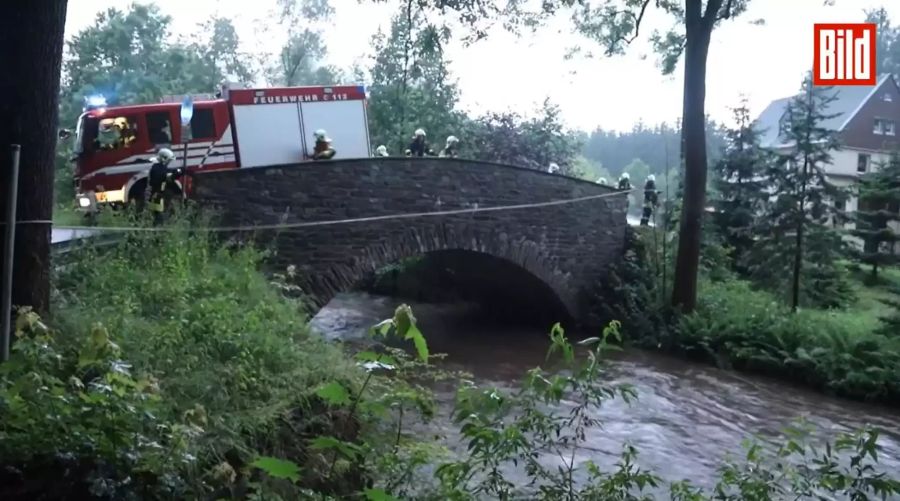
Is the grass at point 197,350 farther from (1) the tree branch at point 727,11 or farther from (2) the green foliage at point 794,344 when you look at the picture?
(1) the tree branch at point 727,11

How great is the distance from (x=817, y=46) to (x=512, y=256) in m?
5.92

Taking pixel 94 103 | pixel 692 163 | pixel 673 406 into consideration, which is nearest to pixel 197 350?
pixel 673 406

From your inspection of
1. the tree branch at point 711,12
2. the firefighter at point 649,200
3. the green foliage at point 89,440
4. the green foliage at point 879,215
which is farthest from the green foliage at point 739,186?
the green foliage at point 89,440

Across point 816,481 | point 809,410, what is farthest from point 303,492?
point 809,410

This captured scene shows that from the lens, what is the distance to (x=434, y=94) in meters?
24.5

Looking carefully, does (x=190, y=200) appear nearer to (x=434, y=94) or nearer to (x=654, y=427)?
(x=654, y=427)

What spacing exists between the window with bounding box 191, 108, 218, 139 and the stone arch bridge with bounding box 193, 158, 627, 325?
4.66 metres

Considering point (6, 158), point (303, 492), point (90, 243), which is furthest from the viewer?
point (90, 243)

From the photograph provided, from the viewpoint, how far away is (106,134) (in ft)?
46.1

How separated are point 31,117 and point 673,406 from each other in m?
8.09

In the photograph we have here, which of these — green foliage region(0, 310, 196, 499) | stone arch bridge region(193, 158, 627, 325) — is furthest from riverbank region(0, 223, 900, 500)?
stone arch bridge region(193, 158, 627, 325)

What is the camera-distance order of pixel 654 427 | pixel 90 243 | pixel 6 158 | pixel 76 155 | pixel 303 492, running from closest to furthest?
pixel 303 492
pixel 6 158
pixel 90 243
pixel 654 427
pixel 76 155

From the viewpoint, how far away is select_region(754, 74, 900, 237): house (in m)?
17.2

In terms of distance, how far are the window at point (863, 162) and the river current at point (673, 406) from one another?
28.1ft
